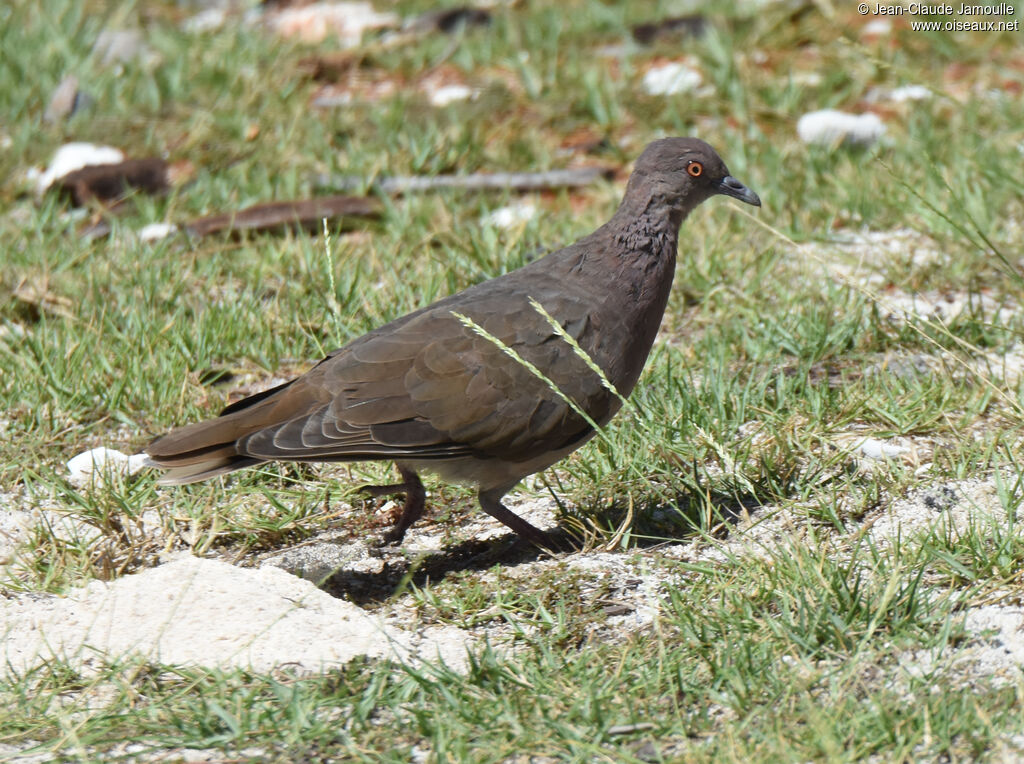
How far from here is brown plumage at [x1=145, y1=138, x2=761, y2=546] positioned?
3.74m

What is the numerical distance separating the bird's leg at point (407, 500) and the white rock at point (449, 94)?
11.5ft

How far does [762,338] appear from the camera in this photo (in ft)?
16.1

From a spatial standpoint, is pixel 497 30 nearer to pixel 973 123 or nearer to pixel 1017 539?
pixel 973 123

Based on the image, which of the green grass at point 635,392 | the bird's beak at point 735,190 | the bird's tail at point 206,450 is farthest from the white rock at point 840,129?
the bird's tail at point 206,450

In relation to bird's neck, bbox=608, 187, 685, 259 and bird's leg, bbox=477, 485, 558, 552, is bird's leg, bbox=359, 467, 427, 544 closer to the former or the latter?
bird's leg, bbox=477, 485, 558, 552

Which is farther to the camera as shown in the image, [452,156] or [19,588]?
[452,156]

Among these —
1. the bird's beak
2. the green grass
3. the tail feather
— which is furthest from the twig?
the tail feather

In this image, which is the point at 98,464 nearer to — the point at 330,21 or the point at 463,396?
the point at 463,396

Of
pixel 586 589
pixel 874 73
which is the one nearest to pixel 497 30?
pixel 874 73

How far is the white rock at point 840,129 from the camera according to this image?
638 centimetres

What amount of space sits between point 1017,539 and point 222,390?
9.45 ft

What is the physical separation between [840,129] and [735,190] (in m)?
2.20

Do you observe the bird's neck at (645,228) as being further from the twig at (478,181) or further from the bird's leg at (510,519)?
the twig at (478,181)

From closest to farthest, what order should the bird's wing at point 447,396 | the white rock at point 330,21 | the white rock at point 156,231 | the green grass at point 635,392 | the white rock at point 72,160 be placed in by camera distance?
the green grass at point 635,392 → the bird's wing at point 447,396 → the white rock at point 156,231 → the white rock at point 72,160 → the white rock at point 330,21
